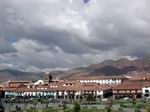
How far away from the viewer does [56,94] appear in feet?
390

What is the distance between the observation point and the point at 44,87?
12444cm

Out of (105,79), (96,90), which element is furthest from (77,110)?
(105,79)

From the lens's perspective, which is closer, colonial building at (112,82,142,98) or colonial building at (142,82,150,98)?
colonial building at (142,82,150,98)

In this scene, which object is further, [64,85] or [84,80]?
[84,80]

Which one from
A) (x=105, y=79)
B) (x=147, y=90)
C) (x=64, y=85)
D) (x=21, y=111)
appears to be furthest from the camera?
(x=105, y=79)

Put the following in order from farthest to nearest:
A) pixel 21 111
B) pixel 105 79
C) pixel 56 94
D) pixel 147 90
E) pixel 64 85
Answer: pixel 105 79
pixel 64 85
pixel 56 94
pixel 147 90
pixel 21 111

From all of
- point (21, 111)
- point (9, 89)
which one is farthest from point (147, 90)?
point (21, 111)

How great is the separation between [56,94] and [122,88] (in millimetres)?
20134

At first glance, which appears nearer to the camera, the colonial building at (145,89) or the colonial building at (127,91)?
the colonial building at (145,89)

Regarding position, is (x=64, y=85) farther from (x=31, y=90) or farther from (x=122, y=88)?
(x=122, y=88)

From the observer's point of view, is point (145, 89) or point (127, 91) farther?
point (127, 91)

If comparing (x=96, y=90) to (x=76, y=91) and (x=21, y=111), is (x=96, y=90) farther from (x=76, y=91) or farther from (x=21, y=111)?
(x=21, y=111)

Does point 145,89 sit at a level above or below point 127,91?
above

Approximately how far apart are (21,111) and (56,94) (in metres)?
59.6
